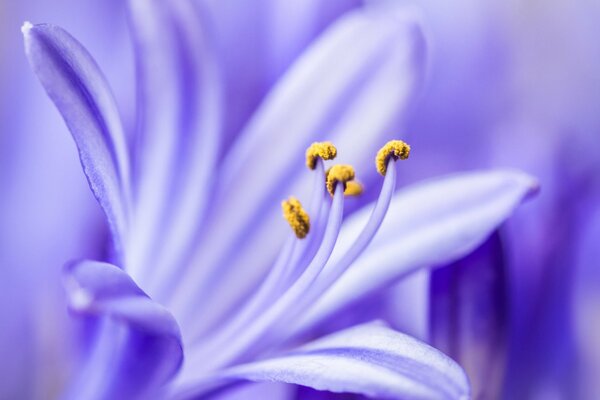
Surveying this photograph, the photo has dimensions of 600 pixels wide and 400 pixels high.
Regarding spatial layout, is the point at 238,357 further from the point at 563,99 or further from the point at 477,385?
the point at 563,99

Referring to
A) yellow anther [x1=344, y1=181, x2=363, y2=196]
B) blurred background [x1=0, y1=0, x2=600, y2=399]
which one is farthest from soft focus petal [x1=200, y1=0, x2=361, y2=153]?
yellow anther [x1=344, y1=181, x2=363, y2=196]

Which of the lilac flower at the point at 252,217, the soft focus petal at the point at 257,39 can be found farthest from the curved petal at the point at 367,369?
the soft focus petal at the point at 257,39

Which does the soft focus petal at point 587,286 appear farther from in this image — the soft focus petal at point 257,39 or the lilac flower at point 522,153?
the soft focus petal at point 257,39

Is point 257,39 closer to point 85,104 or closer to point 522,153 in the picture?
point 522,153

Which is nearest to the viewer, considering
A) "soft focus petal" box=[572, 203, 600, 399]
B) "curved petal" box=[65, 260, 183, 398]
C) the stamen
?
"curved petal" box=[65, 260, 183, 398]

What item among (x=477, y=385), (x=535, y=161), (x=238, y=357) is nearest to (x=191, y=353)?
(x=238, y=357)

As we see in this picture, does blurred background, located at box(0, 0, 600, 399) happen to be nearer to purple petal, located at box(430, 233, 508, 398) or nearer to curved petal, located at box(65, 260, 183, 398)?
purple petal, located at box(430, 233, 508, 398)
